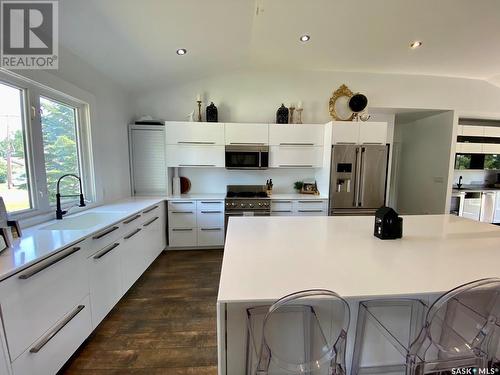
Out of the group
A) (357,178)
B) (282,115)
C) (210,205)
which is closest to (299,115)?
(282,115)

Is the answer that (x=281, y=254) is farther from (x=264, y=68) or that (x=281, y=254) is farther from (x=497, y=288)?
(x=264, y=68)

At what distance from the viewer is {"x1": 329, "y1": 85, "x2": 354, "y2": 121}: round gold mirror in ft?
12.6

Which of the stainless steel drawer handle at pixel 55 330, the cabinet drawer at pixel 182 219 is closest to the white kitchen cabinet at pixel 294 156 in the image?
the cabinet drawer at pixel 182 219

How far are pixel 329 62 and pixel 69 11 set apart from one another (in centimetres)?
328

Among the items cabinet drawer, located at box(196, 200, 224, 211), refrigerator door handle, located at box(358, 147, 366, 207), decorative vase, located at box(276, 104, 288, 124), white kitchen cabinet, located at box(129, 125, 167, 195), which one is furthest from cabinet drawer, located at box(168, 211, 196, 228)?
refrigerator door handle, located at box(358, 147, 366, 207)

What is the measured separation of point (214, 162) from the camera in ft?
11.9

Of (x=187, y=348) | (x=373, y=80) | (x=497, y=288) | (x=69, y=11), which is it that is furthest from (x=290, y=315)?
(x=373, y=80)

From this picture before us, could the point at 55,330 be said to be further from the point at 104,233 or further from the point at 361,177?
the point at 361,177

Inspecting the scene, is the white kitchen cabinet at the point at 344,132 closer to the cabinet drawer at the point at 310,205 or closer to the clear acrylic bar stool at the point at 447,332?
the cabinet drawer at the point at 310,205

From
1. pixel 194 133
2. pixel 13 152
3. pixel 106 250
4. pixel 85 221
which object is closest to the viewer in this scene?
pixel 13 152

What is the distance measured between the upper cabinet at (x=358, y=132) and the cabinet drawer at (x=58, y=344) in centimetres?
355

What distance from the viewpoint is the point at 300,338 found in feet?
3.88

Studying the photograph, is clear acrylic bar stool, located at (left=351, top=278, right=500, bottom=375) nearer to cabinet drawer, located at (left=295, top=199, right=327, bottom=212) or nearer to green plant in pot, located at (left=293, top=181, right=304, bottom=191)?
cabinet drawer, located at (left=295, top=199, right=327, bottom=212)

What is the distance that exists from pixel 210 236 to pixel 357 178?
2527 mm
